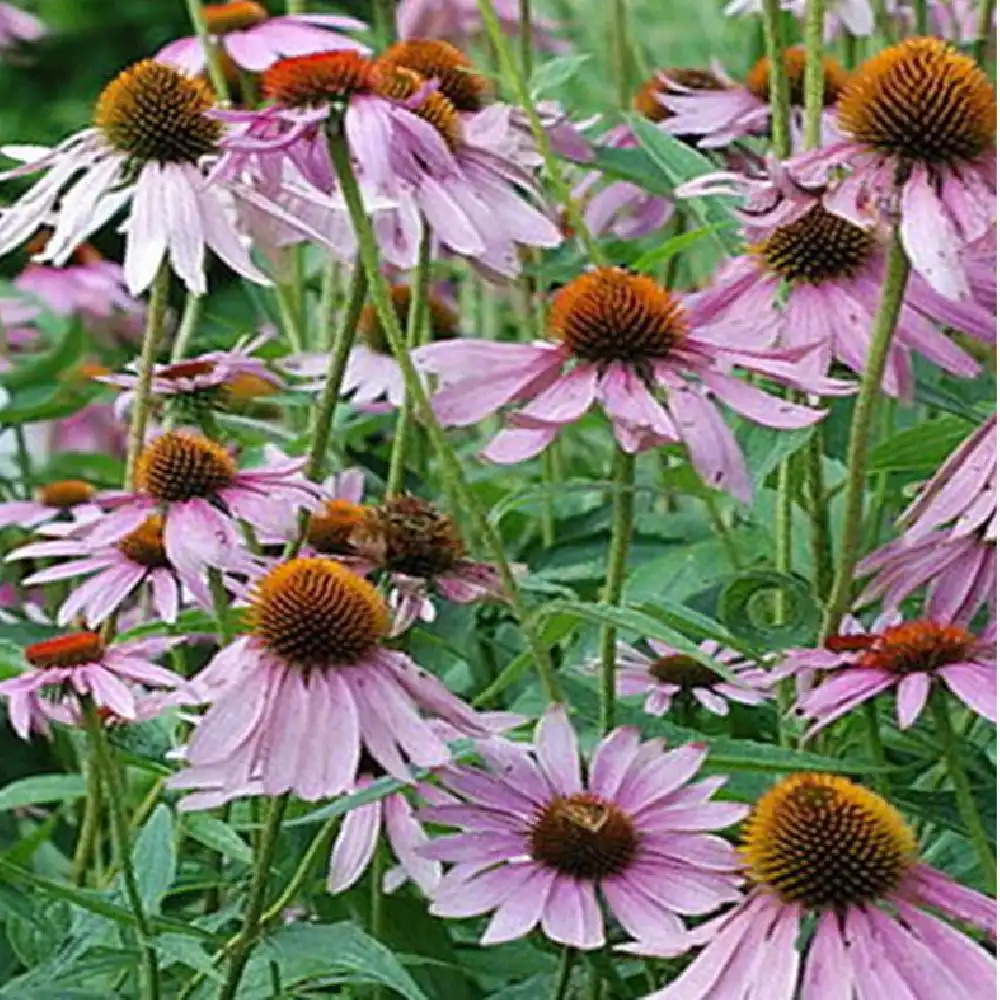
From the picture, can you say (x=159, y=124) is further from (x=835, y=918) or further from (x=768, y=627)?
(x=835, y=918)

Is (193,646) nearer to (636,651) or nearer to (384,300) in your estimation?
(636,651)

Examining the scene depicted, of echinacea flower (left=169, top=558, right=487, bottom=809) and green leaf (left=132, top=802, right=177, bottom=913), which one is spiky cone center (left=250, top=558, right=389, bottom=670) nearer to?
echinacea flower (left=169, top=558, right=487, bottom=809)

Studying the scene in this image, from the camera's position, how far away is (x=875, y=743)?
717 millimetres

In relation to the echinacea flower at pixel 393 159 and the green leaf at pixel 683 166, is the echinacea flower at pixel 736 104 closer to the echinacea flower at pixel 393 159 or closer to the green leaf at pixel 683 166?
the green leaf at pixel 683 166

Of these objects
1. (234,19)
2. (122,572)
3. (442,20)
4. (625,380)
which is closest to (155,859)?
(122,572)

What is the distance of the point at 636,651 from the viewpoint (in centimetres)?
92

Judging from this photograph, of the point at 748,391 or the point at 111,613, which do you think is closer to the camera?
the point at 748,391

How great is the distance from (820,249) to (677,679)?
7.4 inches

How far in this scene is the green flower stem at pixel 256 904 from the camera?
67 centimetres

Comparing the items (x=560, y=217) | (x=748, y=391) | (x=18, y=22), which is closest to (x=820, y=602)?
(x=748, y=391)

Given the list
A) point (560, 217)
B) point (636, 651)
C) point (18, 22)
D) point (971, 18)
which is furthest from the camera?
point (18, 22)

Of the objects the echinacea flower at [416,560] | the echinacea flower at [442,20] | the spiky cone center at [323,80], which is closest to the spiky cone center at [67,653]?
the echinacea flower at [416,560]

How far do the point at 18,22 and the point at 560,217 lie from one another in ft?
2.27

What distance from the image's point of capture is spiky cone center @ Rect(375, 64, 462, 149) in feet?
2.65
